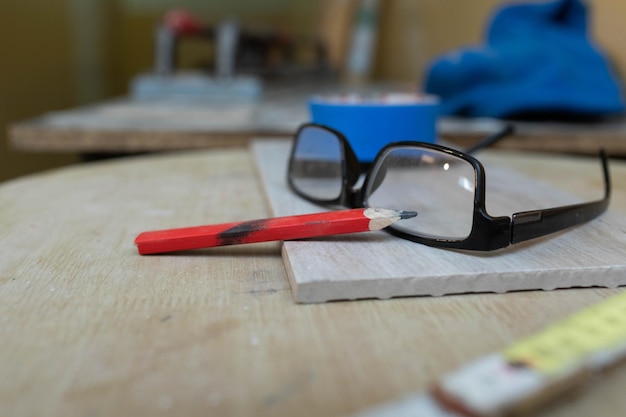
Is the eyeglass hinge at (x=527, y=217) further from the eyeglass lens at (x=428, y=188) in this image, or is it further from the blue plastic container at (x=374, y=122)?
the blue plastic container at (x=374, y=122)

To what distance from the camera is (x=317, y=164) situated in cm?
53

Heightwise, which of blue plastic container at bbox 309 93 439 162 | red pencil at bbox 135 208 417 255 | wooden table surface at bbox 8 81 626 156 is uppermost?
blue plastic container at bbox 309 93 439 162

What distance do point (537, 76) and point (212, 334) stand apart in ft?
3.18

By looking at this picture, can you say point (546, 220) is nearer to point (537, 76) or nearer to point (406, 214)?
point (406, 214)

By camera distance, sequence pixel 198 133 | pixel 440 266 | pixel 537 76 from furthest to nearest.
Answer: pixel 537 76 < pixel 198 133 < pixel 440 266

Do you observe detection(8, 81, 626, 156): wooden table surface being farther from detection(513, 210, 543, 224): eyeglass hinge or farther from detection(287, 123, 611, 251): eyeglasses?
detection(513, 210, 543, 224): eyeglass hinge

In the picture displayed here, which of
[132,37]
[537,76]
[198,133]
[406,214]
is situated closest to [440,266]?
[406,214]

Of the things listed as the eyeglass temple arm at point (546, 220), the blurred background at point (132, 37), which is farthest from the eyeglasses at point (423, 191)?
the blurred background at point (132, 37)

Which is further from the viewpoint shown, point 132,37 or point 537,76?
point 132,37

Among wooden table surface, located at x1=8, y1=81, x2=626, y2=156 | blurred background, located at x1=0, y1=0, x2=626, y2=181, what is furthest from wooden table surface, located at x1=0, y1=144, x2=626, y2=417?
blurred background, located at x1=0, y1=0, x2=626, y2=181

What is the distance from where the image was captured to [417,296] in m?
0.32

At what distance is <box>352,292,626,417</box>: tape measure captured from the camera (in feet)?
0.65

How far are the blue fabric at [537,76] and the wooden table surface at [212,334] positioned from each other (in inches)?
31.0

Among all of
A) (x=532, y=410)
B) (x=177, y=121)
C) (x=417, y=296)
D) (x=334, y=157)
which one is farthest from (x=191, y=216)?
(x=177, y=121)
